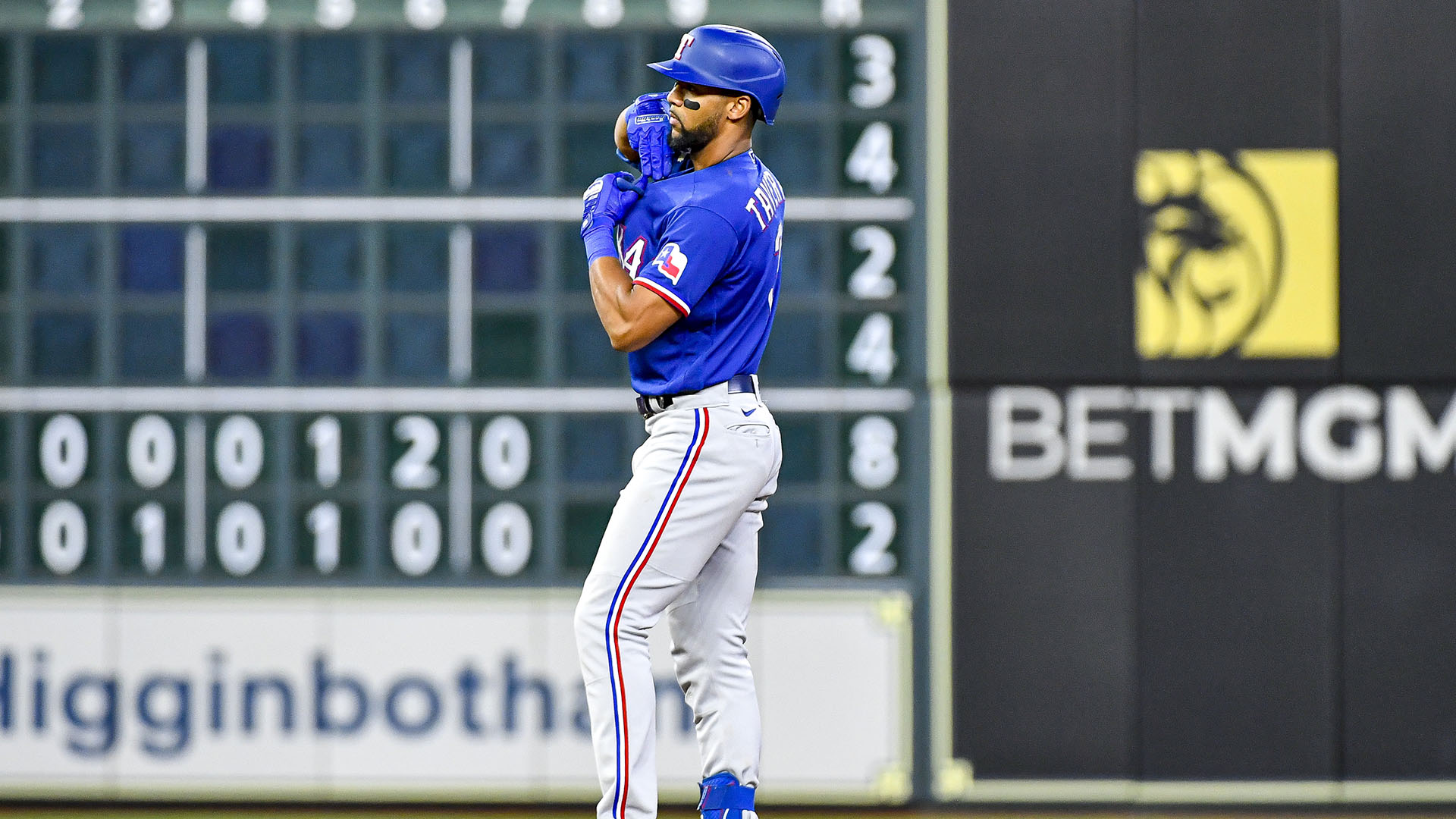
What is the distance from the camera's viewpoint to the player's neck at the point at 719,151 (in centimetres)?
357

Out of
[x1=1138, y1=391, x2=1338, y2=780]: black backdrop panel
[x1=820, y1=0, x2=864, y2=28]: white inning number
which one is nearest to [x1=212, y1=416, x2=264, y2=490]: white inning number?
[x1=820, y1=0, x2=864, y2=28]: white inning number

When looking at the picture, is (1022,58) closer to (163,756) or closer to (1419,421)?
(1419,421)

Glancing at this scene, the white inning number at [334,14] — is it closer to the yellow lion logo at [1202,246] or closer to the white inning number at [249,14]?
the white inning number at [249,14]

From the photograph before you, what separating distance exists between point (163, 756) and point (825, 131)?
9.50 feet

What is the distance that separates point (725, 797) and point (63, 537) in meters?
2.76

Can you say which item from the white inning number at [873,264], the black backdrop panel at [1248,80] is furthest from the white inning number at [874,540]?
the black backdrop panel at [1248,80]

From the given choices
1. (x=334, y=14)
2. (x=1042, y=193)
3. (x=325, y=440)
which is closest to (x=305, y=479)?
(x=325, y=440)

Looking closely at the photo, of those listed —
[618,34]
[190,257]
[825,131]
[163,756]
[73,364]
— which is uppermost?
[618,34]

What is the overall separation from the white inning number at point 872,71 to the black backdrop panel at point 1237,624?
1419 millimetres

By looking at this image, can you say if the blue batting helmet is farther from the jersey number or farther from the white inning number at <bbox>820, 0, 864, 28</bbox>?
the white inning number at <bbox>820, 0, 864, 28</bbox>

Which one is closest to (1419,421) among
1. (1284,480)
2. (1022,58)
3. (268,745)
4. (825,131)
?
(1284,480)

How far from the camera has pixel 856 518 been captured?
5109mm

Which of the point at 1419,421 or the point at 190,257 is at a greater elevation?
the point at 190,257

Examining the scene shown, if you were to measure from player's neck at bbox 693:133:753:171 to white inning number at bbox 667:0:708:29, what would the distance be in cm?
162
